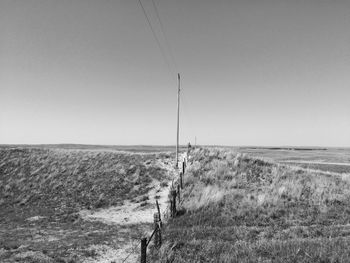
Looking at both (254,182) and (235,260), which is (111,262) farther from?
(254,182)

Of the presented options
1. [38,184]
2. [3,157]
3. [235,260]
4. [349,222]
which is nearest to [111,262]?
[235,260]

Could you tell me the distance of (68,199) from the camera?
21.5m

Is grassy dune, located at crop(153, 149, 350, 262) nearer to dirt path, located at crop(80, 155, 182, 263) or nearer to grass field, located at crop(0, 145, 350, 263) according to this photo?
grass field, located at crop(0, 145, 350, 263)

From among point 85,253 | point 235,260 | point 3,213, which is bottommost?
point 3,213

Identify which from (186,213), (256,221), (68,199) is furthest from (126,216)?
(256,221)

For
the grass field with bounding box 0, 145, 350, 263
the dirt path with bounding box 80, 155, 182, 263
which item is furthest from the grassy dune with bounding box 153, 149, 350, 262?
the dirt path with bounding box 80, 155, 182, 263

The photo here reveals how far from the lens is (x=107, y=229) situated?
13.7 metres

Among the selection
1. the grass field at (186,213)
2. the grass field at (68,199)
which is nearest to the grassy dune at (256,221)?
the grass field at (186,213)

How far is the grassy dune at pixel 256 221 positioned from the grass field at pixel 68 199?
2.37 meters

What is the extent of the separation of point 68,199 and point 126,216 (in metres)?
7.30

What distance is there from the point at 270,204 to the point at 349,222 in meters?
3.68

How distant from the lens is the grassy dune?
788 cm

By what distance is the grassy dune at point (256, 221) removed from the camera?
310 inches

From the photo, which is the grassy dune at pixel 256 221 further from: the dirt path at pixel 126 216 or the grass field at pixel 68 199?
the grass field at pixel 68 199
